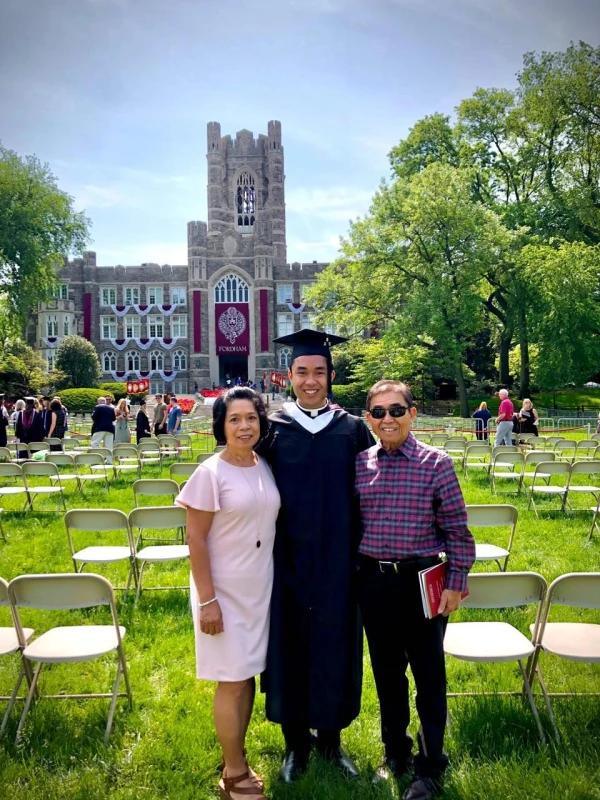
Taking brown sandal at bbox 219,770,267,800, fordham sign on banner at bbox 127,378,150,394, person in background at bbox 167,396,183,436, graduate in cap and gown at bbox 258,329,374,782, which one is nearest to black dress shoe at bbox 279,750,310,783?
graduate in cap and gown at bbox 258,329,374,782

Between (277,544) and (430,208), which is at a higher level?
(430,208)

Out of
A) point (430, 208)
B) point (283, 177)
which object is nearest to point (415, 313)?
point (430, 208)

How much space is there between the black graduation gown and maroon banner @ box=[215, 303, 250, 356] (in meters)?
47.2

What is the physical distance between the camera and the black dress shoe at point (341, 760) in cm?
251

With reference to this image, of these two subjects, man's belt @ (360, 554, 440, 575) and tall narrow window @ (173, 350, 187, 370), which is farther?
tall narrow window @ (173, 350, 187, 370)

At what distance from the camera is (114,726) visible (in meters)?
2.88

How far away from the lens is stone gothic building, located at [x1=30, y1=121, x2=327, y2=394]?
49.0m

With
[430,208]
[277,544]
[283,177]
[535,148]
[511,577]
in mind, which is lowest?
[511,577]

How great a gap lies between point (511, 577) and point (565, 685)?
0.93m

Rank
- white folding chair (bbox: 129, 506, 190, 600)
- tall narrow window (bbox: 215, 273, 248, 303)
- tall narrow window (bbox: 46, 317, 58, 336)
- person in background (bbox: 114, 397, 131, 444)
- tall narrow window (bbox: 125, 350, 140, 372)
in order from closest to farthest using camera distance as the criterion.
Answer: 1. white folding chair (bbox: 129, 506, 190, 600)
2. person in background (bbox: 114, 397, 131, 444)
3. tall narrow window (bbox: 46, 317, 58, 336)
4. tall narrow window (bbox: 125, 350, 140, 372)
5. tall narrow window (bbox: 215, 273, 248, 303)

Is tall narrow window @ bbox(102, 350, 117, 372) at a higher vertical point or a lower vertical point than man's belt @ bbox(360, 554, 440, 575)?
higher

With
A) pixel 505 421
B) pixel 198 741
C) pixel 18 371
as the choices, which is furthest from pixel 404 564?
pixel 18 371

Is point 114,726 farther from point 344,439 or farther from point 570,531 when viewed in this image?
point 570,531

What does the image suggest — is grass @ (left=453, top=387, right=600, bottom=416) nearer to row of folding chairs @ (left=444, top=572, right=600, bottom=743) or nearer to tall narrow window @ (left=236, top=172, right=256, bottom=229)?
row of folding chairs @ (left=444, top=572, right=600, bottom=743)
